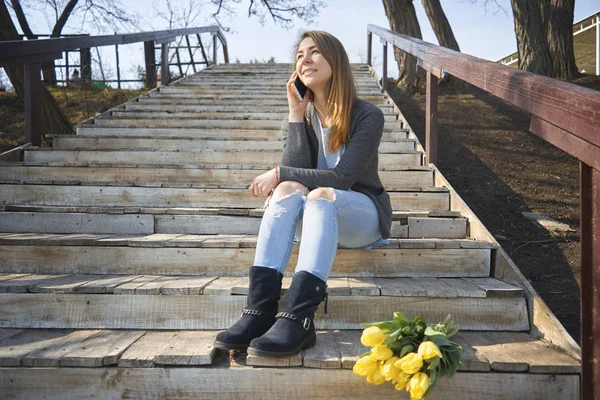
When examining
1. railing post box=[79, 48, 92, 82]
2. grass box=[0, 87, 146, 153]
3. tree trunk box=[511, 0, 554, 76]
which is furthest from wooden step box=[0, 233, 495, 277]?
railing post box=[79, 48, 92, 82]

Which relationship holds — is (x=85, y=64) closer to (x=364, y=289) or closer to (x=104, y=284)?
(x=104, y=284)

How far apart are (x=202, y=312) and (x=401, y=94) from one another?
17.5 feet

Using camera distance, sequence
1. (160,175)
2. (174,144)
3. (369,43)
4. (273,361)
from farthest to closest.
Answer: (369,43), (174,144), (160,175), (273,361)

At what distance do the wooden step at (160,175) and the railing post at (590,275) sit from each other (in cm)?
170

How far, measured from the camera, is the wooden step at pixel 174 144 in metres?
3.79

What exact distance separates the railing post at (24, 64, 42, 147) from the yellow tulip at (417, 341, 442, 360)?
Result: 10.1 feet

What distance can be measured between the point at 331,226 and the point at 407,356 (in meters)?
0.53

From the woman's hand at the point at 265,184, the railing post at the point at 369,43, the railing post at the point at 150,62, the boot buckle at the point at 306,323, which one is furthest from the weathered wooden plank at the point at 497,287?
the railing post at the point at 369,43

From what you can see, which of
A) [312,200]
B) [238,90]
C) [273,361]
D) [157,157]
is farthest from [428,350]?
[238,90]

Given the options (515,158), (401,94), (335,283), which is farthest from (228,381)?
(401,94)

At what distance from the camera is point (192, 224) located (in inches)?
101

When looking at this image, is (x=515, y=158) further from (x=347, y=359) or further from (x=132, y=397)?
(x=132, y=397)

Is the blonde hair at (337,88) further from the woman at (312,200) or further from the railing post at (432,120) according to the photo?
the railing post at (432,120)

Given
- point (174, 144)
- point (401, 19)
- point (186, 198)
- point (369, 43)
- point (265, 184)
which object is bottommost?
point (186, 198)
